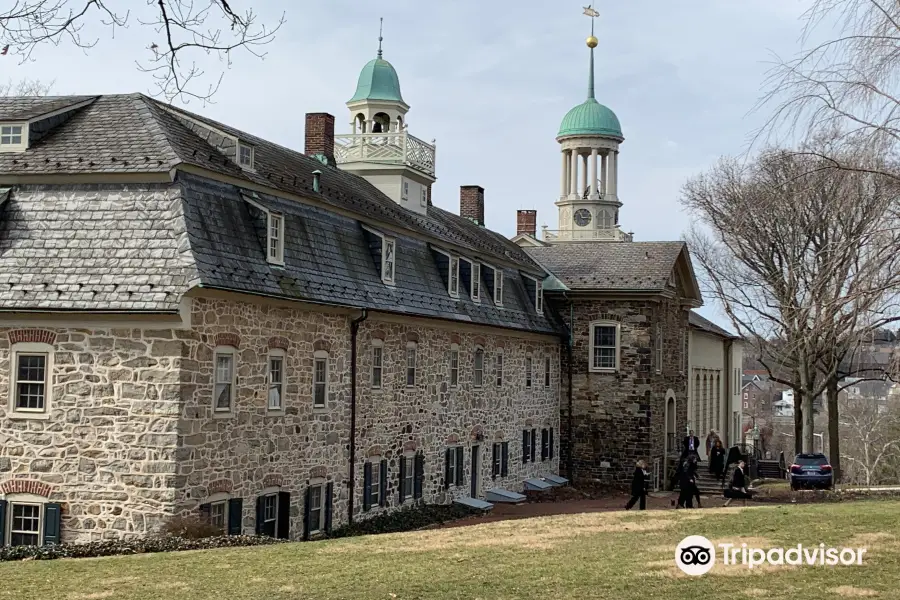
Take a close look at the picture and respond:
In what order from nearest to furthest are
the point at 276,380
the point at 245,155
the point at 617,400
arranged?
the point at 276,380 → the point at 245,155 → the point at 617,400

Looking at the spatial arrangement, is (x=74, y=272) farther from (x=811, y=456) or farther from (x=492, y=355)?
(x=811, y=456)

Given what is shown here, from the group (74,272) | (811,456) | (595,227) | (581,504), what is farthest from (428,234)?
(595,227)

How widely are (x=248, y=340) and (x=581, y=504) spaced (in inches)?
634

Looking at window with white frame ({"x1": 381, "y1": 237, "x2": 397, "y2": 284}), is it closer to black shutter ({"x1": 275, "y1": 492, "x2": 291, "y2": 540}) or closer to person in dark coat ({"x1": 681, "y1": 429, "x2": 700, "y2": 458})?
black shutter ({"x1": 275, "y1": 492, "x2": 291, "y2": 540})

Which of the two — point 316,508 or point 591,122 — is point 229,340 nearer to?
point 316,508

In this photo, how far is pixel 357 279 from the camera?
24062 millimetres

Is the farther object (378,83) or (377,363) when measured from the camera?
(378,83)

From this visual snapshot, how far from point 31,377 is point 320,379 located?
6.00 m

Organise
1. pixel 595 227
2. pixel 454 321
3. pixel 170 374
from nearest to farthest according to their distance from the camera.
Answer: pixel 170 374, pixel 454 321, pixel 595 227

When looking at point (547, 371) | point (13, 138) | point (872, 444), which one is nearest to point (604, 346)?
point (547, 371)

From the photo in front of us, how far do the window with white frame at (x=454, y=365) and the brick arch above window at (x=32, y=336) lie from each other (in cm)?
1299

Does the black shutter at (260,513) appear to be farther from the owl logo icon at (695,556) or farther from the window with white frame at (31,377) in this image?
the owl logo icon at (695,556)

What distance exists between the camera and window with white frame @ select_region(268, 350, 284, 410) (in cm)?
2062

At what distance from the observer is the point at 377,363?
25.2 m
